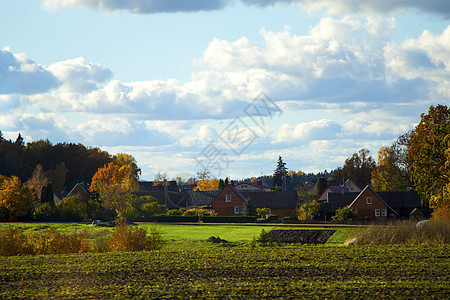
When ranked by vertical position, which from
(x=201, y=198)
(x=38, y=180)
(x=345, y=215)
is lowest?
(x=345, y=215)

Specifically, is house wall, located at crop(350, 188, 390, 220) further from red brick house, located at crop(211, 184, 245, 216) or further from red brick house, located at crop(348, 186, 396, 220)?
red brick house, located at crop(211, 184, 245, 216)

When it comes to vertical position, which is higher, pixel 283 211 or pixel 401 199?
pixel 401 199

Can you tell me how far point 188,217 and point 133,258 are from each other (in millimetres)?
48004

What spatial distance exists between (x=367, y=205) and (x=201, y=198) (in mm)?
31561

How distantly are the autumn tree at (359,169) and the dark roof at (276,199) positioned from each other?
46417 millimetres

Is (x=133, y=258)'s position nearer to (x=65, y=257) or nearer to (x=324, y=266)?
(x=65, y=257)

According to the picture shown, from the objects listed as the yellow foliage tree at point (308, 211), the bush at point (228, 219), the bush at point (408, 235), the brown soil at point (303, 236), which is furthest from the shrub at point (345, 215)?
the bush at point (408, 235)

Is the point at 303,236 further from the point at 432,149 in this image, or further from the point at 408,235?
the point at 408,235

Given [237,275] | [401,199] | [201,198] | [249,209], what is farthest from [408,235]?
[201,198]

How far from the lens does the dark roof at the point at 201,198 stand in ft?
308

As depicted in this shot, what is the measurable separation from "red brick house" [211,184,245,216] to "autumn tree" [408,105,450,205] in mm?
36498

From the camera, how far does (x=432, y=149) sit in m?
47.6

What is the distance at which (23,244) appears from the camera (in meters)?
29.1

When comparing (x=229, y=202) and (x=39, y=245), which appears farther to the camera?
(x=229, y=202)
